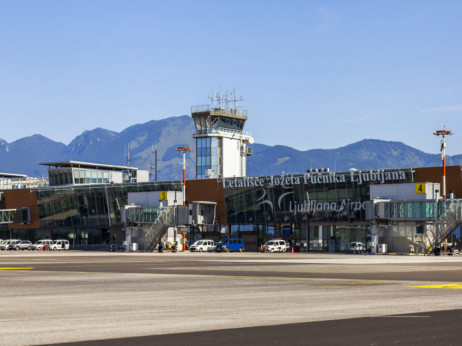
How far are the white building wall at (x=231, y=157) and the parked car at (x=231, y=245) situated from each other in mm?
76608

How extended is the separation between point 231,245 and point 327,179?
17051 mm

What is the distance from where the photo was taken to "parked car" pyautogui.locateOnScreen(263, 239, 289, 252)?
110713 mm

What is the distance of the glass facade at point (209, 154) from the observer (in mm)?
189875

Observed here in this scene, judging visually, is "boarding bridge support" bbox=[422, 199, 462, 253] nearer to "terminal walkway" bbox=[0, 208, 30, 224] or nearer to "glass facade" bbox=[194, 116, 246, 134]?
"terminal walkway" bbox=[0, 208, 30, 224]

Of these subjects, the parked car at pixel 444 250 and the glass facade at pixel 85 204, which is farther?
the glass facade at pixel 85 204

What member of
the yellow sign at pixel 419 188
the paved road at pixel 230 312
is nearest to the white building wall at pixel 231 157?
the yellow sign at pixel 419 188

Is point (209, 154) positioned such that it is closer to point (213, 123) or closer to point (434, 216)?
point (213, 123)

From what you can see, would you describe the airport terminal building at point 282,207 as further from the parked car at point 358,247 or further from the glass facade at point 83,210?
the parked car at point 358,247

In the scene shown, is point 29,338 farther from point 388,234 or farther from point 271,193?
point 271,193

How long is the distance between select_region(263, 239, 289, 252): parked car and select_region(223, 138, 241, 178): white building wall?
77603mm

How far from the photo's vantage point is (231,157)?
19312 centimetres

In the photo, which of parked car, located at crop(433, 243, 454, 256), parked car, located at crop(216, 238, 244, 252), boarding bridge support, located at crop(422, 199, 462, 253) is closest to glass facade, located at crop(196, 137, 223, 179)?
parked car, located at crop(216, 238, 244, 252)

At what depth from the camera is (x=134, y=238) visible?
117250 millimetres

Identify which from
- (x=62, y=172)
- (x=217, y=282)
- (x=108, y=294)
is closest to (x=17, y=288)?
(x=108, y=294)
